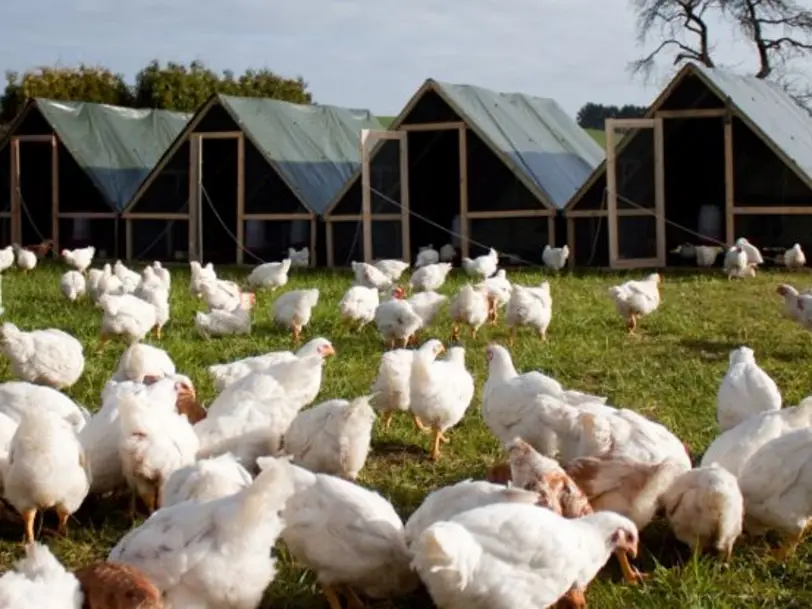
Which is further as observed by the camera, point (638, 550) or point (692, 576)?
point (638, 550)

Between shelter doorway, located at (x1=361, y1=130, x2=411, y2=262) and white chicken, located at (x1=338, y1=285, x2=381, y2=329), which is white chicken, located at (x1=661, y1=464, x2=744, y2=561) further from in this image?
shelter doorway, located at (x1=361, y1=130, x2=411, y2=262)

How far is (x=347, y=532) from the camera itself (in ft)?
15.9

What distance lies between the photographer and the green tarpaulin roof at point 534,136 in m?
21.0

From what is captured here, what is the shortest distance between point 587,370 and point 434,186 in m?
13.2

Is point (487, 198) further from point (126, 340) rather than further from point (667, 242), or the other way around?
point (126, 340)

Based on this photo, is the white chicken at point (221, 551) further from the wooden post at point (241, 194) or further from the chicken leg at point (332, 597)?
the wooden post at point (241, 194)

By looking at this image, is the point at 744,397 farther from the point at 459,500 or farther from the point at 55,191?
the point at 55,191

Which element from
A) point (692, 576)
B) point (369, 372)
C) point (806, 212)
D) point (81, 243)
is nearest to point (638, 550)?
point (692, 576)

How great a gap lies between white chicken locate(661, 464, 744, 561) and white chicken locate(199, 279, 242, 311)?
304 inches

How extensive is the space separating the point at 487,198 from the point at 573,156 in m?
2.61

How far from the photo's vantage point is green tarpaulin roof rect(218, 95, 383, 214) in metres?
22.4

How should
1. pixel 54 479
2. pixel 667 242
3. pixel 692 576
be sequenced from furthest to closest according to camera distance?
1. pixel 667 242
2. pixel 54 479
3. pixel 692 576

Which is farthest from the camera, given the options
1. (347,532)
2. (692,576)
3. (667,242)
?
(667,242)

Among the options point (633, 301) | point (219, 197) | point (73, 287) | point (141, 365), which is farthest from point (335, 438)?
point (219, 197)
